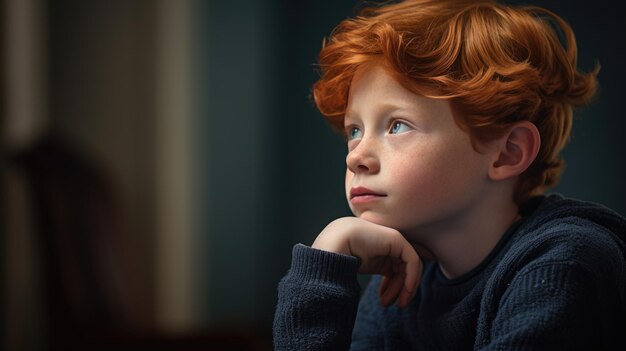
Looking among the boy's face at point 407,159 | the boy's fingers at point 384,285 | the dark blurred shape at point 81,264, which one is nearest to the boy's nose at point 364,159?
the boy's face at point 407,159

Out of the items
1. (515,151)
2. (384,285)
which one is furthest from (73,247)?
(515,151)

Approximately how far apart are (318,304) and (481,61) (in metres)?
0.20

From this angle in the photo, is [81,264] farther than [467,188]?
Yes

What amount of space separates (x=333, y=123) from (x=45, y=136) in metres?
1.24

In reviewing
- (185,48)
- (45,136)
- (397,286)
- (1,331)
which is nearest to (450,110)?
(397,286)

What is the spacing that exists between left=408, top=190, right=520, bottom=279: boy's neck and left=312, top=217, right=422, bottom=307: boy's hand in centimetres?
2

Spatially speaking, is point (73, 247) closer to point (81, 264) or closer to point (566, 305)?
point (81, 264)

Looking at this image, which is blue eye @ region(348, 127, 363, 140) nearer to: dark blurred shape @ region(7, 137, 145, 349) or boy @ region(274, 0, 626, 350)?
boy @ region(274, 0, 626, 350)

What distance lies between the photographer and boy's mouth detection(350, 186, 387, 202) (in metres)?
0.51

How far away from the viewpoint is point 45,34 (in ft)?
7.64

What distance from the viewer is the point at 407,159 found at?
49 cm

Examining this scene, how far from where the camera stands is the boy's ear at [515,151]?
50cm

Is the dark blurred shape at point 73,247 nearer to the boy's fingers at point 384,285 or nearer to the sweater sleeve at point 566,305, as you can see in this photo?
the boy's fingers at point 384,285

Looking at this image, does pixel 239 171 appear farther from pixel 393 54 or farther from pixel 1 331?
pixel 393 54
